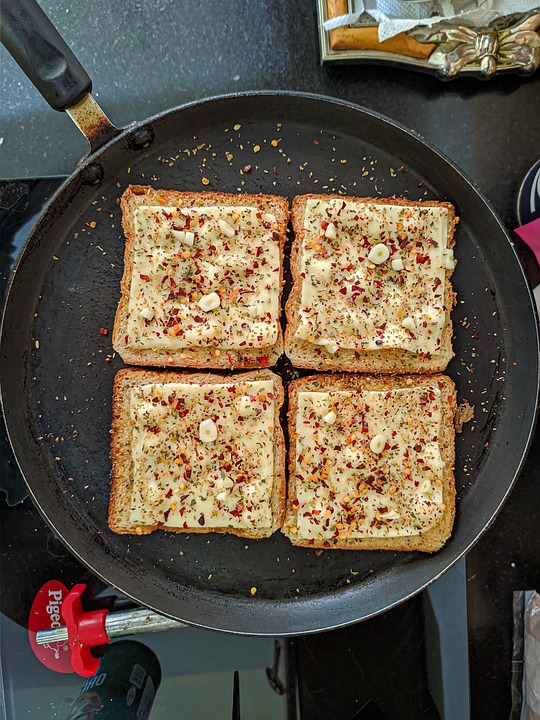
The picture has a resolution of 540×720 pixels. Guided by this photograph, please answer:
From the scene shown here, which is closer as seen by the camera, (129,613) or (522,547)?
(129,613)

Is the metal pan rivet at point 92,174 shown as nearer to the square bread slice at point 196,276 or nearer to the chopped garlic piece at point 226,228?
the square bread slice at point 196,276

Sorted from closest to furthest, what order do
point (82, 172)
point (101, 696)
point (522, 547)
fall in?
point (82, 172) → point (101, 696) → point (522, 547)

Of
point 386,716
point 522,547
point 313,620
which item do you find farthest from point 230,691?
point 522,547

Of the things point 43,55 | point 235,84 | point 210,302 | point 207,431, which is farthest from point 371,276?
point 43,55

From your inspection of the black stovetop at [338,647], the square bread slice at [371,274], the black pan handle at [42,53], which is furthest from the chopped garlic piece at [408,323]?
the black pan handle at [42,53]

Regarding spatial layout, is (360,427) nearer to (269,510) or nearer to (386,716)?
(269,510)

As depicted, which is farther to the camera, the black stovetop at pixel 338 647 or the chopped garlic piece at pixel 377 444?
the black stovetop at pixel 338 647
